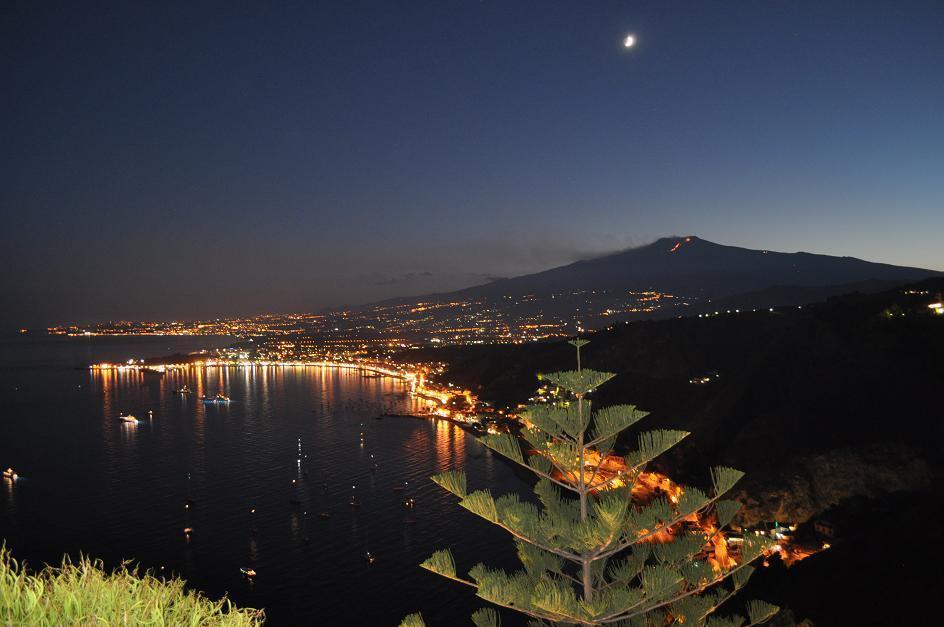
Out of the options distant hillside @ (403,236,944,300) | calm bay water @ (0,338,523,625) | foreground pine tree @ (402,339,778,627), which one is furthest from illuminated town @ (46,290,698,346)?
foreground pine tree @ (402,339,778,627)

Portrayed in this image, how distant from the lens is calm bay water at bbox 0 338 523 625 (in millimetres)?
18500

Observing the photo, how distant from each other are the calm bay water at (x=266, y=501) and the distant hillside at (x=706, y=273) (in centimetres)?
9563

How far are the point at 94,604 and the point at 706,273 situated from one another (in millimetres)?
148902

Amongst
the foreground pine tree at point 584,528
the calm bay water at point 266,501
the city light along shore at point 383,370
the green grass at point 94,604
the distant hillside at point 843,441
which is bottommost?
the city light along shore at point 383,370

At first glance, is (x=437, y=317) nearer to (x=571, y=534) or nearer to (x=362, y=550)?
(x=362, y=550)

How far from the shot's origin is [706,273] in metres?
139

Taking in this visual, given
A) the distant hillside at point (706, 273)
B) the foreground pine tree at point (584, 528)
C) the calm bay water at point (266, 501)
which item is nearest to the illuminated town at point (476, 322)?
the distant hillside at point (706, 273)

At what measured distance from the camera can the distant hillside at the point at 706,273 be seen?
124625mm

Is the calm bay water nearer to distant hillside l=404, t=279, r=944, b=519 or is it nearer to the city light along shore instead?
the city light along shore

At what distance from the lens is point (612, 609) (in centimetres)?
546

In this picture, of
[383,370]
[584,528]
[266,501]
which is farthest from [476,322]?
[584,528]

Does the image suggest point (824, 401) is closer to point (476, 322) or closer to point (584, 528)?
point (584, 528)

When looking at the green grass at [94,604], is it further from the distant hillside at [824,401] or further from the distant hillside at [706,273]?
the distant hillside at [706,273]

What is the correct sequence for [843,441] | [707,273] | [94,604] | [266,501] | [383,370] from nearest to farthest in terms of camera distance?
[94,604] < [843,441] < [266,501] < [383,370] < [707,273]
